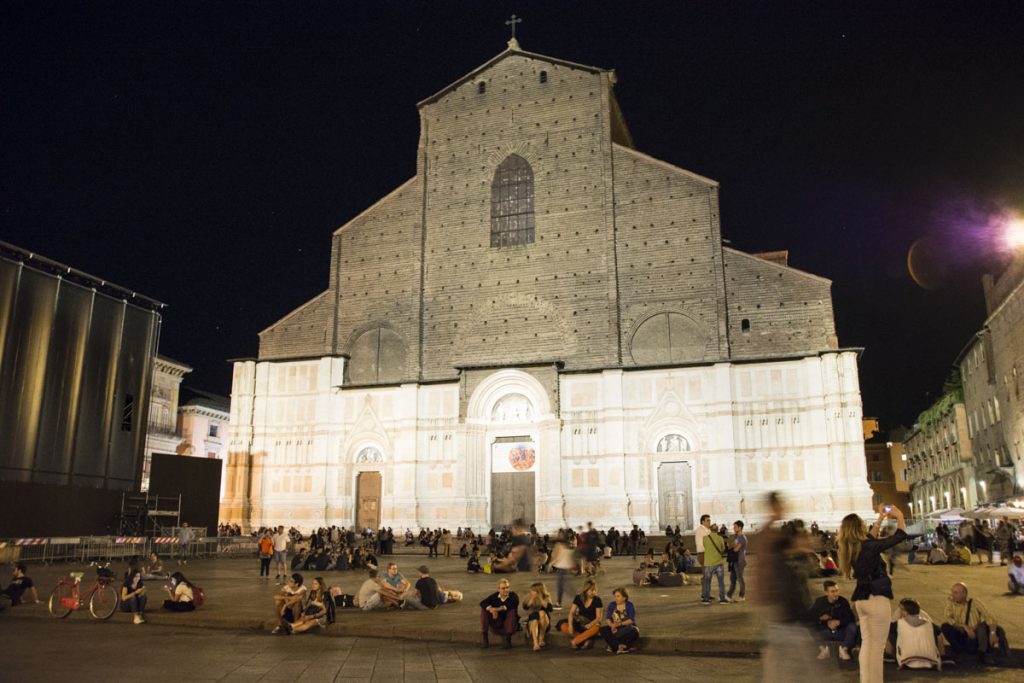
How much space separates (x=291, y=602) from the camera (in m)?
11.9

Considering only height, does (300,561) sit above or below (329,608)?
above

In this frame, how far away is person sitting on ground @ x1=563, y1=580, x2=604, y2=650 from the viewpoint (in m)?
10.5

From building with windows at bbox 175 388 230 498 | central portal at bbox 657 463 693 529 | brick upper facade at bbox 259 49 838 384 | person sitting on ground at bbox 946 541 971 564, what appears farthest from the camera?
building with windows at bbox 175 388 230 498

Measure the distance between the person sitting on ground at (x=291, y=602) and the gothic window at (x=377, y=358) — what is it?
23.5m

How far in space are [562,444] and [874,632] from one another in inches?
1042

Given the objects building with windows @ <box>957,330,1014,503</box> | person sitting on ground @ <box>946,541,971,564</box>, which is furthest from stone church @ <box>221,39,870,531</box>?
building with windows @ <box>957,330,1014,503</box>

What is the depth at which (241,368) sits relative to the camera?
37.2m

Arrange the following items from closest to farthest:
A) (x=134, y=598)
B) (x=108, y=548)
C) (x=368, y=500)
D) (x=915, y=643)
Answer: (x=915, y=643), (x=134, y=598), (x=108, y=548), (x=368, y=500)

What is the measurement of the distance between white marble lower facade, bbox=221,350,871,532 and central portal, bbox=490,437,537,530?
0.09 metres

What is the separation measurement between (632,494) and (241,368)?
19.0m

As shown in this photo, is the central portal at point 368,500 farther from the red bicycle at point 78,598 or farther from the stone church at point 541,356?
the red bicycle at point 78,598

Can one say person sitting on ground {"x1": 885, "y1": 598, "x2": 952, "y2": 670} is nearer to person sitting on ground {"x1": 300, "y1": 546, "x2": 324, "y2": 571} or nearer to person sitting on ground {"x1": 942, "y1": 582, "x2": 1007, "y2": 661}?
person sitting on ground {"x1": 942, "y1": 582, "x2": 1007, "y2": 661}

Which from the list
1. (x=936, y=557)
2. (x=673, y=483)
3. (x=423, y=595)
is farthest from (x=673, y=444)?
(x=423, y=595)

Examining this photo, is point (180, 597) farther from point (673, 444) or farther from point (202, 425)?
point (202, 425)
